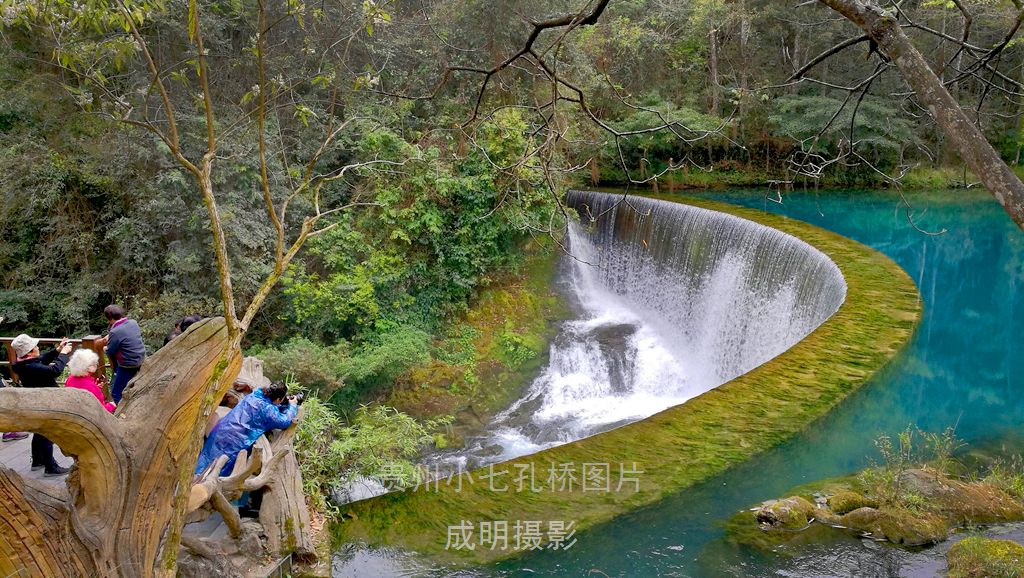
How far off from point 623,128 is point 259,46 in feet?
46.1

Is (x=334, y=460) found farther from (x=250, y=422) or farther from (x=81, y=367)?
(x=81, y=367)

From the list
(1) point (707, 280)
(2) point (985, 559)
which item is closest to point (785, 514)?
(2) point (985, 559)

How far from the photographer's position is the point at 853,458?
4883 millimetres

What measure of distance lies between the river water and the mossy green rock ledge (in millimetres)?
100

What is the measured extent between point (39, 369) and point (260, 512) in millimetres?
1699

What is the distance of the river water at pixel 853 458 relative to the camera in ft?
12.5

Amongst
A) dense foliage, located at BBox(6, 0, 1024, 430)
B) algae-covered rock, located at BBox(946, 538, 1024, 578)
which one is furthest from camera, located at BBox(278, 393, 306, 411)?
dense foliage, located at BBox(6, 0, 1024, 430)

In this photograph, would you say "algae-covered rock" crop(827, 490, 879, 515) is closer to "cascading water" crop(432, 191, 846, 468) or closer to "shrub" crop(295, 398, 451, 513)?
"shrub" crop(295, 398, 451, 513)

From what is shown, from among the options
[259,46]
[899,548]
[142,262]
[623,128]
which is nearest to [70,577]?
[259,46]

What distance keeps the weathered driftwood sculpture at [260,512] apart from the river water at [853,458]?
1.40 feet

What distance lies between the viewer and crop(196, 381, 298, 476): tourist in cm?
354

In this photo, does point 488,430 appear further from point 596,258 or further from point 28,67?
point 28,67

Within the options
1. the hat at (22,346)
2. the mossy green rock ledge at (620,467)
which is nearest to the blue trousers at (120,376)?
the hat at (22,346)

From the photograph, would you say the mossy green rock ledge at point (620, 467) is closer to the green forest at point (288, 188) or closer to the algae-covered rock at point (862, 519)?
the algae-covered rock at point (862, 519)
